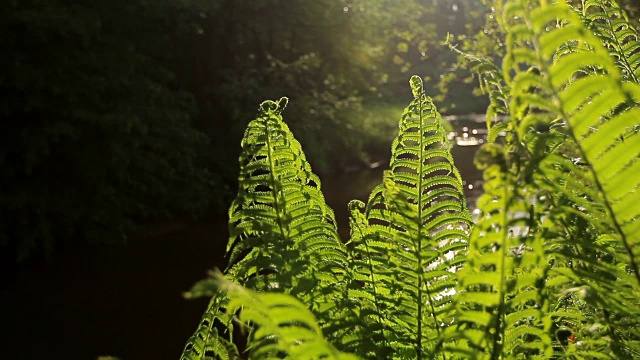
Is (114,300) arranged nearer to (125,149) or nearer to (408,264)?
(125,149)

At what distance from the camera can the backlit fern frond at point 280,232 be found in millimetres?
735

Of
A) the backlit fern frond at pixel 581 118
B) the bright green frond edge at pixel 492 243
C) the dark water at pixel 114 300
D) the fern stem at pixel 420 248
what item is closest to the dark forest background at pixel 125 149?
the dark water at pixel 114 300

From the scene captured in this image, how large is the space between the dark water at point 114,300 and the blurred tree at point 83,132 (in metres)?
0.41

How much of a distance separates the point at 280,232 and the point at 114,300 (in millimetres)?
6855

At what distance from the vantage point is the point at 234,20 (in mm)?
13547

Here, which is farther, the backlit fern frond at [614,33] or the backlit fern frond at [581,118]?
the backlit fern frond at [614,33]

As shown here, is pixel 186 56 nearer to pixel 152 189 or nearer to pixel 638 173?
pixel 152 189

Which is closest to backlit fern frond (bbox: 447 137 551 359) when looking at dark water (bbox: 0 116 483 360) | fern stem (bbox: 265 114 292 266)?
fern stem (bbox: 265 114 292 266)

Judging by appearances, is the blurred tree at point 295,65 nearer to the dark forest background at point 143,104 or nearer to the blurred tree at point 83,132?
the dark forest background at point 143,104

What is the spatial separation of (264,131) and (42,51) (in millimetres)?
9111

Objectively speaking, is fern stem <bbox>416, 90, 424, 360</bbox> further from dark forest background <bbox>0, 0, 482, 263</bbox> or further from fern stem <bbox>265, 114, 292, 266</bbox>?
dark forest background <bbox>0, 0, 482, 263</bbox>

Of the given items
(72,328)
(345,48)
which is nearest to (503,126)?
(72,328)

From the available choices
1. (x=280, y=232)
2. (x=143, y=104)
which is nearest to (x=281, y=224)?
(x=280, y=232)

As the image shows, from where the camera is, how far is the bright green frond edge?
509 mm
